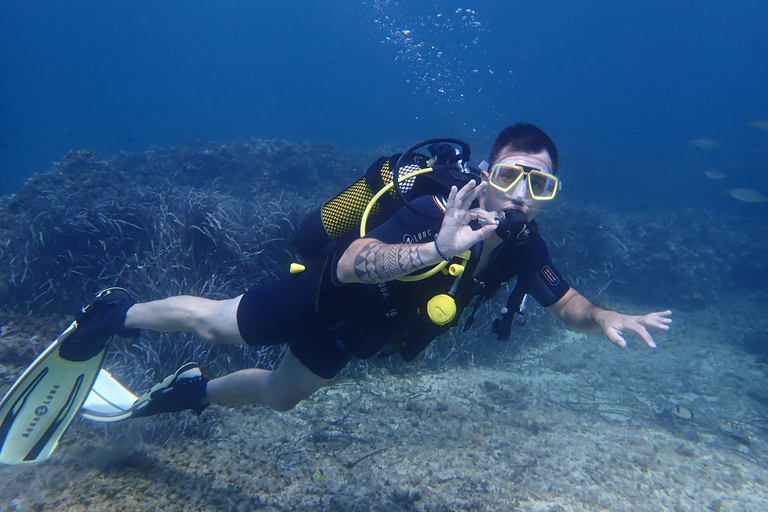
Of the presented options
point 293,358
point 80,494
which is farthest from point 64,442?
point 293,358

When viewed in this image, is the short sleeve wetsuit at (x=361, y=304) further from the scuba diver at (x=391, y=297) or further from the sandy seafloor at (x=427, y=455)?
the sandy seafloor at (x=427, y=455)

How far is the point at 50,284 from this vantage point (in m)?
5.31

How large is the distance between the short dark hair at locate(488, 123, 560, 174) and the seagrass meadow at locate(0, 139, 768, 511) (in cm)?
302

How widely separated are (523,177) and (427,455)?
288 centimetres

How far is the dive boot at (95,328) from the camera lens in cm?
305

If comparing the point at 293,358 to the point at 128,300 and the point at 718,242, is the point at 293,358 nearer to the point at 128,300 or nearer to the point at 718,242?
the point at 128,300

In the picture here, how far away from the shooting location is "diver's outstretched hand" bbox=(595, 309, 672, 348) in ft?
7.42

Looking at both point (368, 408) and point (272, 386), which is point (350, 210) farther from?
point (368, 408)

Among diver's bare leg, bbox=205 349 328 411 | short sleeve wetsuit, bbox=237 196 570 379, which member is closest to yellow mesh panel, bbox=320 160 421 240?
short sleeve wetsuit, bbox=237 196 570 379

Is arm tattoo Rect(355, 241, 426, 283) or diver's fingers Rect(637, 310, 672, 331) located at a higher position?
arm tattoo Rect(355, 241, 426, 283)

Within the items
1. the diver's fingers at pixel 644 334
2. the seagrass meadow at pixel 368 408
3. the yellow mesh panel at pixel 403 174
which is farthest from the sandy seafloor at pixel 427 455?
the yellow mesh panel at pixel 403 174

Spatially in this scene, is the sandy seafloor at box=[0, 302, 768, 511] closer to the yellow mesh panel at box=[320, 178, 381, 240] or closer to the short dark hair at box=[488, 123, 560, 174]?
the yellow mesh panel at box=[320, 178, 381, 240]

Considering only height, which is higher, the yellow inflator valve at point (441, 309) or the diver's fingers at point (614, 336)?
the yellow inflator valve at point (441, 309)

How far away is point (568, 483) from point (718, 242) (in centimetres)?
1511
